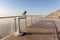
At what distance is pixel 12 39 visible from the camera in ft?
11.7

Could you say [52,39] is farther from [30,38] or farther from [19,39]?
[19,39]

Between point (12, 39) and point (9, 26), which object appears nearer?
point (12, 39)

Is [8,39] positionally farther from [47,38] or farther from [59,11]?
[59,11]

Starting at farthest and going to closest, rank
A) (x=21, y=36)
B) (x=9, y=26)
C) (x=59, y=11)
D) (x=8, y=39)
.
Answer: (x=59, y=11) < (x=9, y=26) < (x=21, y=36) < (x=8, y=39)

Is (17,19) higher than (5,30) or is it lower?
higher

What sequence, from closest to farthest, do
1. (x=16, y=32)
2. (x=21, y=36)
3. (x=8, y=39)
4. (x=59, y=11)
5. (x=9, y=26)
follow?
(x=8, y=39)
(x=21, y=36)
(x=16, y=32)
(x=9, y=26)
(x=59, y=11)

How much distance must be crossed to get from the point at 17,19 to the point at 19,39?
2.28ft

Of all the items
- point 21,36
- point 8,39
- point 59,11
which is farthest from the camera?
point 59,11

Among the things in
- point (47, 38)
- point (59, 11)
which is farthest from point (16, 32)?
point (59, 11)

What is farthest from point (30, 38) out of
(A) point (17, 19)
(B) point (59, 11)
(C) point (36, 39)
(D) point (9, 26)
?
(B) point (59, 11)

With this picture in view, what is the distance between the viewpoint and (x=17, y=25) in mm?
4059

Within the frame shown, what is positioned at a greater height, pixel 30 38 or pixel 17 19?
pixel 17 19

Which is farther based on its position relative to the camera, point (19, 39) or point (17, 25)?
point (17, 25)

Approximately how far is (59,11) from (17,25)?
1866cm
